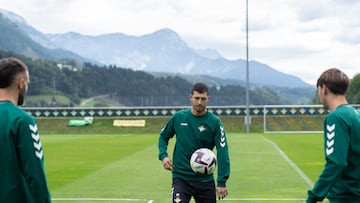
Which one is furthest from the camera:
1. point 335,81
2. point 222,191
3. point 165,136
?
point 165,136

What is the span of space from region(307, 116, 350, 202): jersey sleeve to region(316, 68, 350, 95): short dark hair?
252 mm

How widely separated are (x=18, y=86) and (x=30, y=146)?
1.70ft

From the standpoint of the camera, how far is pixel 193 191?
26.6 feet

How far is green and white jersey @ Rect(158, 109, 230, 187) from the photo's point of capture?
26.2ft

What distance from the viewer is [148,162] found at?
22.2 metres

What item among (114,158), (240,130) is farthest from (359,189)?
(240,130)

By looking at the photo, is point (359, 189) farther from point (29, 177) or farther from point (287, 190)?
point (287, 190)

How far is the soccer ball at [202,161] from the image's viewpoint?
781 cm

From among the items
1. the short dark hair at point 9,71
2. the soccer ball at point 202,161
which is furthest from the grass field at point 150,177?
the short dark hair at point 9,71

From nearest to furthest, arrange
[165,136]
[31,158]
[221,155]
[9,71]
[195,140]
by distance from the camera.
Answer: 1. [31,158]
2. [9,71]
3. [221,155]
4. [195,140]
5. [165,136]


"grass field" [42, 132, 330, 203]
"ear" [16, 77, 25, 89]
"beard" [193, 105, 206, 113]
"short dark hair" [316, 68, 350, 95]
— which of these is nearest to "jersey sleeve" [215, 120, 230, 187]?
"beard" [193, 105, 206, 113]

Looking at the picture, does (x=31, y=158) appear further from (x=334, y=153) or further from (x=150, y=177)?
(x=150, y=177)

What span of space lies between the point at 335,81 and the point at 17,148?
263 centimetres

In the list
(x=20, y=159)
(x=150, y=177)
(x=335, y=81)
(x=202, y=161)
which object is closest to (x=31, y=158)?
(x=20, y=159)
